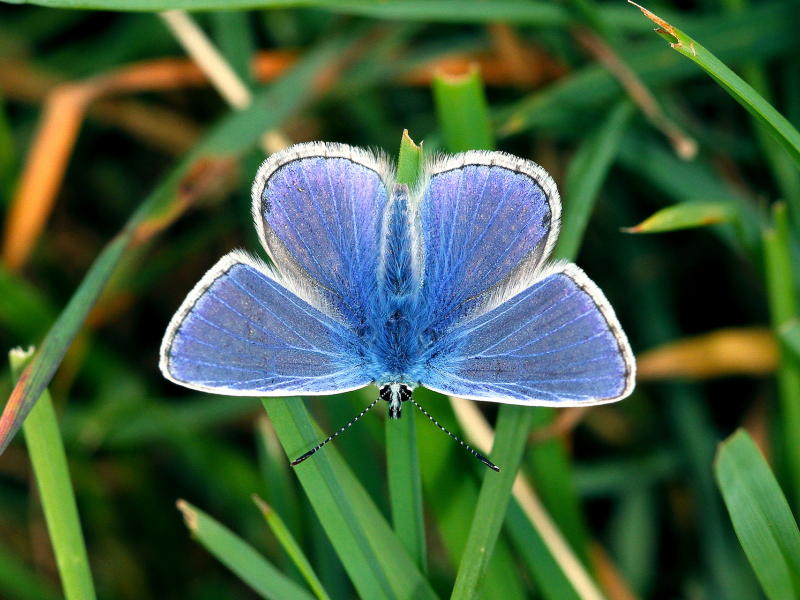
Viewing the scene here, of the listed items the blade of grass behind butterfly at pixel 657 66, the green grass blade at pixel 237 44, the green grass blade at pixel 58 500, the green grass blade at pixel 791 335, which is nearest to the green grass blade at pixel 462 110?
the blade of grass behind butterfly at pixel 657 66

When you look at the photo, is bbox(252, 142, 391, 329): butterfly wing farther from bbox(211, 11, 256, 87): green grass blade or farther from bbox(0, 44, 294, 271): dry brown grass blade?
bbox(211, 11, 256, 87): green grass blade

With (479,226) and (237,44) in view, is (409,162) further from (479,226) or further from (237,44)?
(237,44)

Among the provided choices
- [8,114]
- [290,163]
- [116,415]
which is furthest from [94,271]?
[8,114]

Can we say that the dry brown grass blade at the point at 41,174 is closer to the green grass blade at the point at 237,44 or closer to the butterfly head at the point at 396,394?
the green grass blade at the point at 237,44

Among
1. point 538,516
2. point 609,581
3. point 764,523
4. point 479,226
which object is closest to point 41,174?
point 479,226

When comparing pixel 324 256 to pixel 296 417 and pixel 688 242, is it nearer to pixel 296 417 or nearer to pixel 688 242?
pixel 296 417

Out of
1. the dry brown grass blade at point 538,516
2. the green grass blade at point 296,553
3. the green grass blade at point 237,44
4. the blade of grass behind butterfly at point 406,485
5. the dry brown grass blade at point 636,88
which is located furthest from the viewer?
the green grass blade at point 237,44

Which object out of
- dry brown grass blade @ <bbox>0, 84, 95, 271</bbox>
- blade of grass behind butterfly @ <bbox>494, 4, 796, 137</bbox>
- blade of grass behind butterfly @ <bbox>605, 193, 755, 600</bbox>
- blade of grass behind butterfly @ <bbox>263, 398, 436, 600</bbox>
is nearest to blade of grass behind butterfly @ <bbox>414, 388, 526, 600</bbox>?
blade of grass behind butterfly @ <bbox>263, 398, 436, 600</bbox>

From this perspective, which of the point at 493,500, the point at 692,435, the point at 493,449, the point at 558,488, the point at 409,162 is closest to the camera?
the point at 493,500
